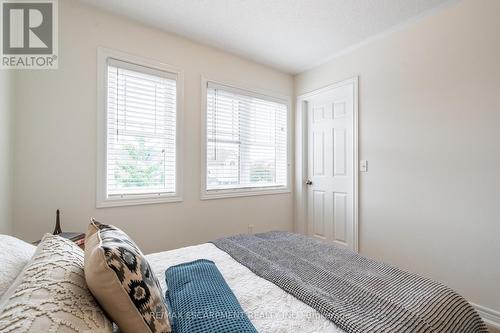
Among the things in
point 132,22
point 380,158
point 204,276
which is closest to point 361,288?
point 204,276

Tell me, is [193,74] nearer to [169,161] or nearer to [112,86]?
[112,86]

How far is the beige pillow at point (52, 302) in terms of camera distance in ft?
1.66

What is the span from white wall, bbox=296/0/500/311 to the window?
117 centimetres

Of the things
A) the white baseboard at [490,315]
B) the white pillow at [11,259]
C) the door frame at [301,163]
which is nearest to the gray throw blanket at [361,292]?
the white pillow at [11,259]

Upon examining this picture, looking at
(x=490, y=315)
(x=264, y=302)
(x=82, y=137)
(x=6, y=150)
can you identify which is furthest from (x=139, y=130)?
(x=490, y=315)

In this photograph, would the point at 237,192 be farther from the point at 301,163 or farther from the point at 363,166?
the point at 363,166

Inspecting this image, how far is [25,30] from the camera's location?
1.90 meters

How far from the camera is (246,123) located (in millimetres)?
3195

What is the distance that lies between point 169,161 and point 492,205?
2886 millimetres

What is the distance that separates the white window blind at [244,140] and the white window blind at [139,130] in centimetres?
47

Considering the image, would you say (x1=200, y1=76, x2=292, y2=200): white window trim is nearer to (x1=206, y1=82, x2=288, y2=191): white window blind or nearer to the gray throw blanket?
(x1=206, y1=82, x2=288, y2=191): white window blind

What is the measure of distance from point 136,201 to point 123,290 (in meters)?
1.85

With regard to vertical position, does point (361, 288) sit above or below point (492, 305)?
above

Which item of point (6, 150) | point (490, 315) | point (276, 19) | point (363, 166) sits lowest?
point (490, 315)
